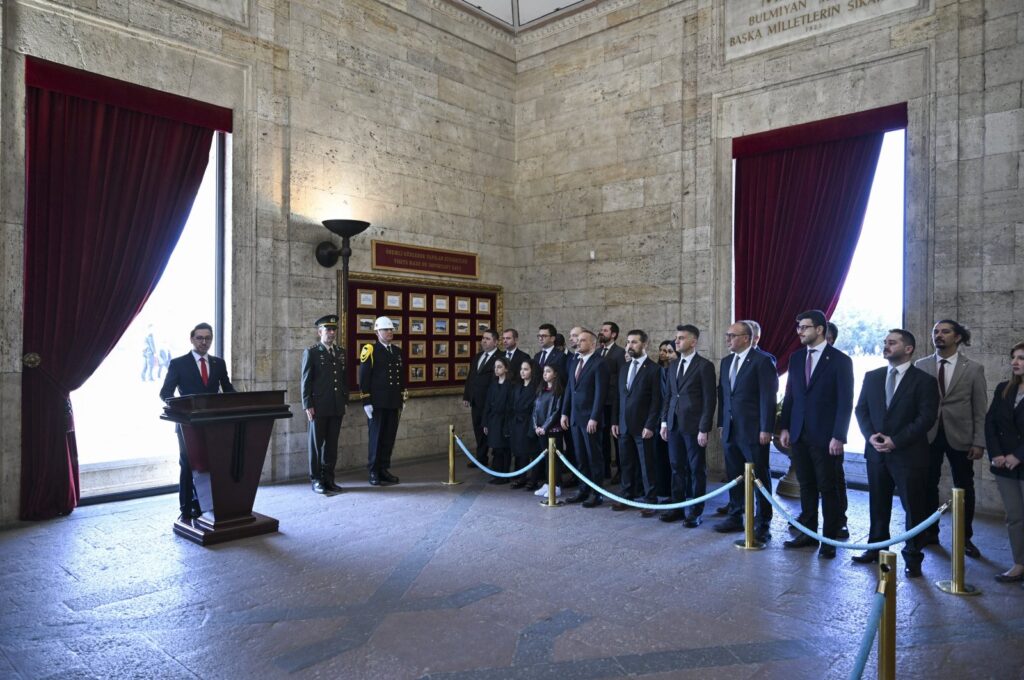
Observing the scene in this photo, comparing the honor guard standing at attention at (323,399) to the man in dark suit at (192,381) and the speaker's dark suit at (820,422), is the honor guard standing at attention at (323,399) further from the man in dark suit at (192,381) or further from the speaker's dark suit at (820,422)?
the speaker's dark suit at (820,422)

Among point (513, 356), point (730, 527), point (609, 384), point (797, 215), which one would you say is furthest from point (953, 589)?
point (513, 356)

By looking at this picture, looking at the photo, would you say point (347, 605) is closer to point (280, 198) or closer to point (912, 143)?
point (280, 198)

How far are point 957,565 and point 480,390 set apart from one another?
537 centimetres

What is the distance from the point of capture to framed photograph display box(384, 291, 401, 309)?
29.8 feet

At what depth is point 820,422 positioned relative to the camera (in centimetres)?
521

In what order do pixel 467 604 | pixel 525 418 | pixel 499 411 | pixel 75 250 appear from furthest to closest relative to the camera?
1. pixel 499 411
2. pixel 525 418
3. pixel 75 250
4. pixel 467 604

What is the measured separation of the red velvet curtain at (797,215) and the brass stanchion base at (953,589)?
12.1 ft

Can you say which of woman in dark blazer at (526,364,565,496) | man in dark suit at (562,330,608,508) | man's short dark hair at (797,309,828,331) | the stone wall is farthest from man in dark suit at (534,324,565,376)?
man's short dark hair at (797,309,828,331)

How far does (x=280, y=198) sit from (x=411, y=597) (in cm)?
529

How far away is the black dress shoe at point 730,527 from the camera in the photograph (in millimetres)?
5883

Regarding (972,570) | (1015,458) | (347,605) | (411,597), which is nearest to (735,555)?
(972,570)

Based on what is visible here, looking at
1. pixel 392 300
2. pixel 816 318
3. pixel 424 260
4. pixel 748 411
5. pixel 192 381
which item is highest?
pixel 424 260

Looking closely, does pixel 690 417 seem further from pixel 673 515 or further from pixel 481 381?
pixel 481 381

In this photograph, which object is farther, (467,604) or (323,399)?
(323,399)
